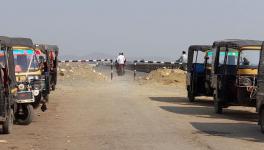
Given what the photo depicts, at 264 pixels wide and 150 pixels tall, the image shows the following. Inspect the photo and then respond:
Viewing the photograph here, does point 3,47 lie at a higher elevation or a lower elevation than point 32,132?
higher

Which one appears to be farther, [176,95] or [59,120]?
[176,95]

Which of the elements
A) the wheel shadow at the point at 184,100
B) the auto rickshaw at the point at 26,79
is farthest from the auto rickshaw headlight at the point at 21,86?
the wheel shadow at the point at 184,100

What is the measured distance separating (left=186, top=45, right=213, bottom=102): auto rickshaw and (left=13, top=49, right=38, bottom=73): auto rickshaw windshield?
714 centimetres

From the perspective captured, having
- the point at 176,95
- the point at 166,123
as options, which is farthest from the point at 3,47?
the point at 176,95

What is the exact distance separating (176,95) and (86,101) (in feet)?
20.1

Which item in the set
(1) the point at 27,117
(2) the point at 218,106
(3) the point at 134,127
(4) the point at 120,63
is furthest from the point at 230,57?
(4) the point at 120,63

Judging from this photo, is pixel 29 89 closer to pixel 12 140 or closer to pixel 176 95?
pixel 12 140

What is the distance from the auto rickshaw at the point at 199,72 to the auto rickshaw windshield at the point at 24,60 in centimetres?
714

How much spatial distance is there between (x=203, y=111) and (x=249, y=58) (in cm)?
287

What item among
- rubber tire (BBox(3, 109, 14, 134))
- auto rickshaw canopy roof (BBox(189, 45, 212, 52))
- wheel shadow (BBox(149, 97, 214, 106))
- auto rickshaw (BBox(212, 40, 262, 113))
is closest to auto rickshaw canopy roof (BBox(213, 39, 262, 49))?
auto rickshaw (BBox(212, 40, 262, 113))

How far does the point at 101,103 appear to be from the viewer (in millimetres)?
24000

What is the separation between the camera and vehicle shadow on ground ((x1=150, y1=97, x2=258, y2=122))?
19812mm

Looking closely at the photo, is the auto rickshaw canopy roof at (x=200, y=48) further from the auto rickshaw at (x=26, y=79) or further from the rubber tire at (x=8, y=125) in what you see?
the rubber tire at (x=8, y=125)

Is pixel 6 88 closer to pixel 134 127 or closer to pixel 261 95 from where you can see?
pixel 134 127
